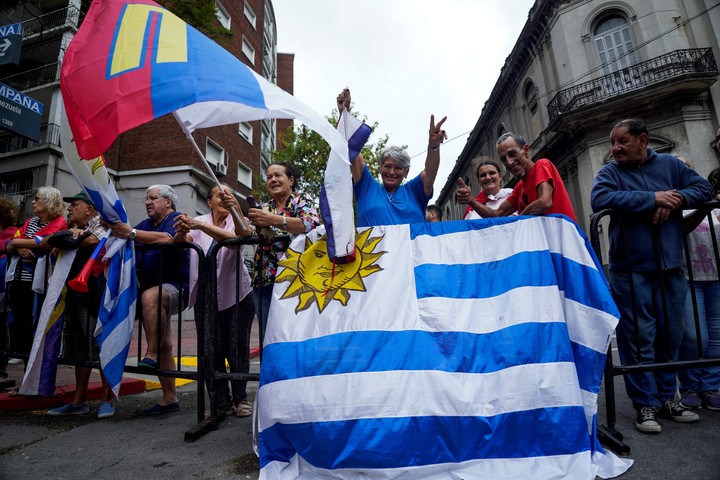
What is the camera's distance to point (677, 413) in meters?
2.73

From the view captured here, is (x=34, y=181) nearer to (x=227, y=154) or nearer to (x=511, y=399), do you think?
(x=227, y=154)

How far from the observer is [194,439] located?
265 centimetres

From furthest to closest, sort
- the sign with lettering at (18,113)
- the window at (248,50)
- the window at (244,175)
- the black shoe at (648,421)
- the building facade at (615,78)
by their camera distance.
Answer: the window at (248,50), the window at (244,175), the building facade at (615,78), the sign with lettering at (18,113), the black shoe at (648,421)

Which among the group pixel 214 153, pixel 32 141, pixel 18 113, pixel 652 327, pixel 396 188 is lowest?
pixel 652 327

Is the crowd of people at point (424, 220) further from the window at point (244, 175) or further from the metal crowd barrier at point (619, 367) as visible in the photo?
the window at point (244, 175)

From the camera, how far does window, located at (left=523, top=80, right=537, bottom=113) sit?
21.0 metres

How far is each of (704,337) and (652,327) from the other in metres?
0.64

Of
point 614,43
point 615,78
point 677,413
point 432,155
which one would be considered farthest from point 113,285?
point 614,43

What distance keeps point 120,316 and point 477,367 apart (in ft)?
8.31

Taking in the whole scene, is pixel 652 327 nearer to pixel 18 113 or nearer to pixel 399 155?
pixel 399 155

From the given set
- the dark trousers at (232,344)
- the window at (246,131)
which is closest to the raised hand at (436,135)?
the dark trousers at (232,344)

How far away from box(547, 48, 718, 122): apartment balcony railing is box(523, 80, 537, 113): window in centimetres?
249

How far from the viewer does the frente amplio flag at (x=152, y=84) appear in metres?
2.08

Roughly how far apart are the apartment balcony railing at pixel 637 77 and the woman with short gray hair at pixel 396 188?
16.6 metres
